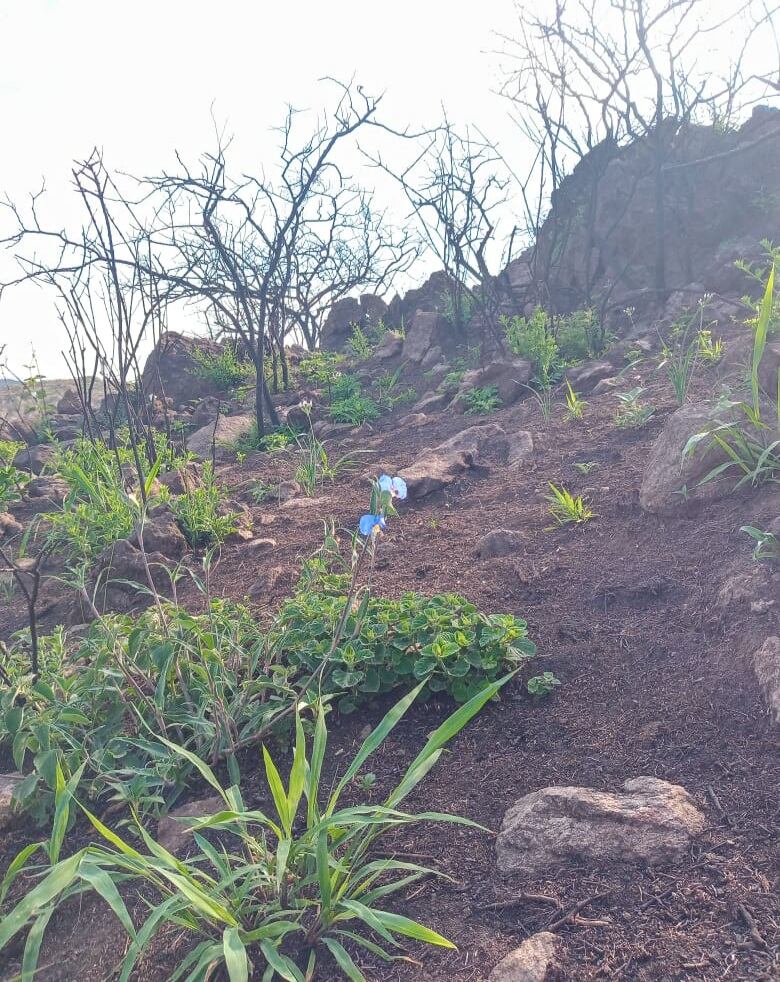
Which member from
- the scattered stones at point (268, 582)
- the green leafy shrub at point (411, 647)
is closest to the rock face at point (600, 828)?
the green leafy shrub at point (411, 647)

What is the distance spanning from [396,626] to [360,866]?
70 centimetres

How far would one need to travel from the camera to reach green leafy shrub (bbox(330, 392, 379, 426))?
20.1 feet

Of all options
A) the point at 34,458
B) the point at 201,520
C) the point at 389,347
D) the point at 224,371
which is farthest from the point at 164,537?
the point at 389,347

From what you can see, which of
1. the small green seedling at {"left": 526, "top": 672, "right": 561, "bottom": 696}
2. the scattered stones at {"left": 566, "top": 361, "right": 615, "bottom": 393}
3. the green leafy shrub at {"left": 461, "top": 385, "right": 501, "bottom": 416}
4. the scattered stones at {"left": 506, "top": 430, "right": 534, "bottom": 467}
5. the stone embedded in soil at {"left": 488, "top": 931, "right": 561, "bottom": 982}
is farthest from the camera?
the green leafy shrub at {"left": 461, "top": 385, "right": 501, "bottom": 416}

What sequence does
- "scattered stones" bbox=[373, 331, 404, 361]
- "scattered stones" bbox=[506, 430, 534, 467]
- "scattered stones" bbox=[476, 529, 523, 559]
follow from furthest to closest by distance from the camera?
"scattered stones" bbox=[373, 331, 404, 361] → "scattered stones" bbox=[506, 430, 534, 467] → "scattered stones" bbox=[476, 529, 523, 559]

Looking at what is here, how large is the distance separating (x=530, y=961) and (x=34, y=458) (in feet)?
19.3

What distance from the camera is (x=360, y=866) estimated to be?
5.13 ft

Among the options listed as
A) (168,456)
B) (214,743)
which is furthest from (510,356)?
(214,743)

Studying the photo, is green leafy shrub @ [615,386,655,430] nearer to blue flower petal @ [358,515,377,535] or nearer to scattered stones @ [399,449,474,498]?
scattered stones @ [399,449,474,498]

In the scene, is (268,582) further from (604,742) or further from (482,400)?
(482,400)

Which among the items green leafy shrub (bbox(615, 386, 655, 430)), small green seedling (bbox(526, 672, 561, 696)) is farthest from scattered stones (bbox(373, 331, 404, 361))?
small green seedling (bbox(526, 672, 561, 696))

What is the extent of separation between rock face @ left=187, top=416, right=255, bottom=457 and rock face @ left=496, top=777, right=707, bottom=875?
4.66 m

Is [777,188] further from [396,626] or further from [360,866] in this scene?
[360,866]

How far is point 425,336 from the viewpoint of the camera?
8047mm
